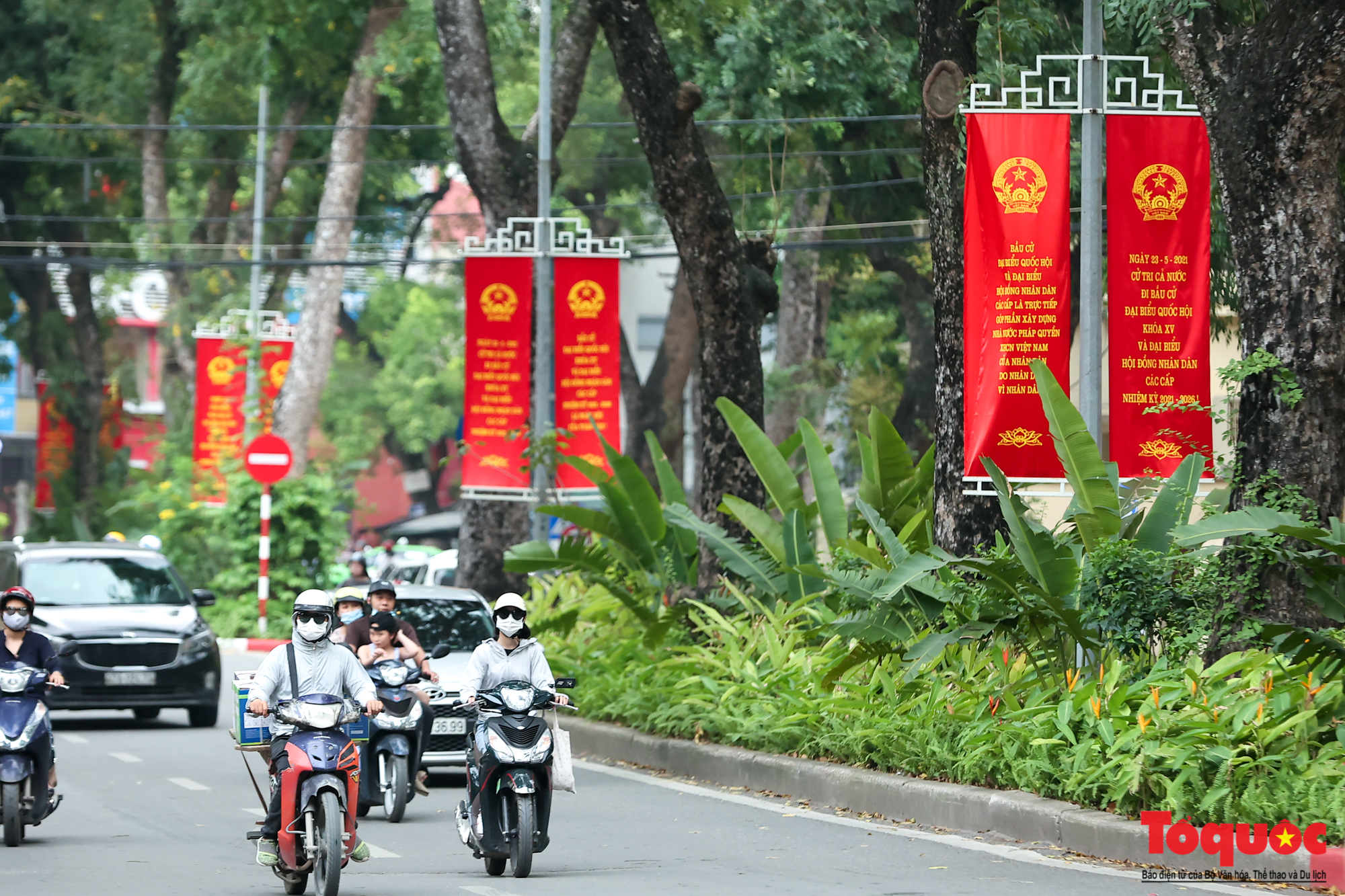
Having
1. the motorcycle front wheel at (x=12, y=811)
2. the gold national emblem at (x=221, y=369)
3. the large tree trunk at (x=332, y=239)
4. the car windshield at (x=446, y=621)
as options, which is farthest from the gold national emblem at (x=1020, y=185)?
the gold national emblem at (x=221, y=369)

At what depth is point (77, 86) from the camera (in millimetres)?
35500

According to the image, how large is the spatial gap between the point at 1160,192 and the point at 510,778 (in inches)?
227

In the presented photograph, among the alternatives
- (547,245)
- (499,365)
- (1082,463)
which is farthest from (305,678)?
(547,245)

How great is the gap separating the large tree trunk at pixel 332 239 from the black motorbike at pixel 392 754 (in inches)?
671

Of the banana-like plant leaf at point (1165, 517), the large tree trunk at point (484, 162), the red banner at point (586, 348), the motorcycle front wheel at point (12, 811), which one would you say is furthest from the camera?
the large tree trunk at point (484, 162)

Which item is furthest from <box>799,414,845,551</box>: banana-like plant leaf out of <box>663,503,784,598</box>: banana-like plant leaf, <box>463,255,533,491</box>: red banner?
<box>463,255,533,491</box>: red banner

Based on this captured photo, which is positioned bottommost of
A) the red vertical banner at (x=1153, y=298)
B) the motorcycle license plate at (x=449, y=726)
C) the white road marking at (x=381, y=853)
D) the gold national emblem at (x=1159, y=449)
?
the white road marking at (x=381, y=853)

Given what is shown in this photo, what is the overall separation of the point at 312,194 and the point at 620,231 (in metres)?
6.67

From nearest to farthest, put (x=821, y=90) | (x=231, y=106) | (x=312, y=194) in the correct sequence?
(x=821, y=90) → (x=231, y=106) → (x=312, y=194)

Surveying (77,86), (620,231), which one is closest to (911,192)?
(620,231)

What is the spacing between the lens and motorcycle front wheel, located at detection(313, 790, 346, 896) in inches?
333

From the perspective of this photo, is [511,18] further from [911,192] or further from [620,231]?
[620,231]

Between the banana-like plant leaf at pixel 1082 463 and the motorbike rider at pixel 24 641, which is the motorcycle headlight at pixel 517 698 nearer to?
the motorbike rider at pixel 24 641

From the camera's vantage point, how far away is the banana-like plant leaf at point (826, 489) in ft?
46.6
